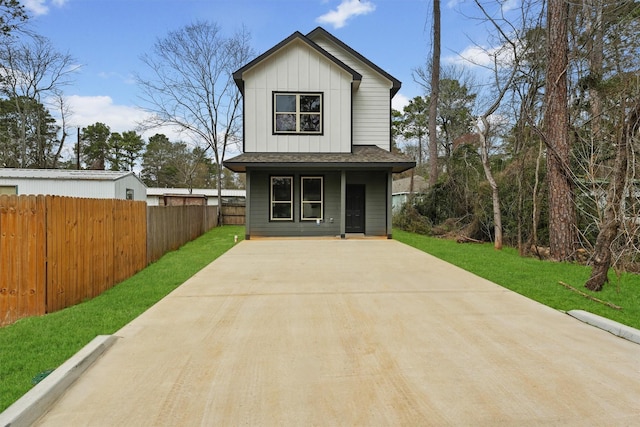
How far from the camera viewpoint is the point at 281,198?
14.4m

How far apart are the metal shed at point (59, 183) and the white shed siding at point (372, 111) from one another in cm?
1227

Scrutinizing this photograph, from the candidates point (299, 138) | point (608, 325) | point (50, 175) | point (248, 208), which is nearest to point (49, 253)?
point (608, 325)

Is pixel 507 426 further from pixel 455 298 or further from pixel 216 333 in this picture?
pixel 455 298

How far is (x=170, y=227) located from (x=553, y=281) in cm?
1035

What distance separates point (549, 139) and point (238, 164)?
9304mm

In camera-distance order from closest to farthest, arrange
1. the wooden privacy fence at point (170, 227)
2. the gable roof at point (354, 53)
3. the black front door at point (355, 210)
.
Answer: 1. the wooden privacy fence at point (170, 227)
2. the black front door at point (355, 210)
3. the gable roof at point (354, 53)

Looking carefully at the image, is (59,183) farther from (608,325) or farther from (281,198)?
(608,325)

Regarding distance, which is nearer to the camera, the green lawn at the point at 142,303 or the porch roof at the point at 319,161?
the green lawn at the point at 142,303

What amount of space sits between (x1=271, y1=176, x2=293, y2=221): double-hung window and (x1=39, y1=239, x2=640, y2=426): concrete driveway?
8604mm

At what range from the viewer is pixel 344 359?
338 centimetres

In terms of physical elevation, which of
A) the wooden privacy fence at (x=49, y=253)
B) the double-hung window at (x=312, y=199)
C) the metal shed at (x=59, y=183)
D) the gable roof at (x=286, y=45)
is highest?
the gable roof at (x=286, y=45)

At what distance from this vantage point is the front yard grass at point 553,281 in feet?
17.2

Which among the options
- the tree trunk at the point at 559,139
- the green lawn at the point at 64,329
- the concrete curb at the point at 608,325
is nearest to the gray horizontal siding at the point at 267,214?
the green lawn at the point at 64,329

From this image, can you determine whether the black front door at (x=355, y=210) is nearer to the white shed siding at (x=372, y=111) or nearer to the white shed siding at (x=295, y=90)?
the white shed siding at (x=295, y=90)
